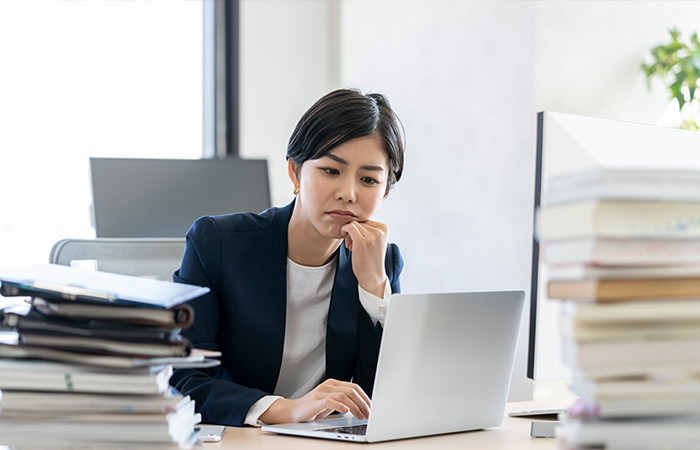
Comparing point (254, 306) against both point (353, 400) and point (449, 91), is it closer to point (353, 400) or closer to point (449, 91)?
point (353, 400)

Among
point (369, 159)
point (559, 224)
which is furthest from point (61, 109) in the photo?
point (559, 224)

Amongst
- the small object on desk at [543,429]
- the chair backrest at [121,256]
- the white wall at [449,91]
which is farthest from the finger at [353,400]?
the white wall at [449,91]

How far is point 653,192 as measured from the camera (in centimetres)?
59

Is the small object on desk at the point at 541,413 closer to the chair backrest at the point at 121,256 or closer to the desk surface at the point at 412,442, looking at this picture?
the desk surface at the point at 412,442

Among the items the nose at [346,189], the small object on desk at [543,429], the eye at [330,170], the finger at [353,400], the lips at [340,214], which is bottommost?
the small object on desk at [543,429]

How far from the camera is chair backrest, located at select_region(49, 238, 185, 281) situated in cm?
149

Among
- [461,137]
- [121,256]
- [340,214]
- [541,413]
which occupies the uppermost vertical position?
[461,137]

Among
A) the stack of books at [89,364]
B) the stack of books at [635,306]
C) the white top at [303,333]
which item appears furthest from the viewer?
the white top at [303,333]

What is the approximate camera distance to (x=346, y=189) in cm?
137

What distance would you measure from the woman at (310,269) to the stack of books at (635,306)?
2.61 ft

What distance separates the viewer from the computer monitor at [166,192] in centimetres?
170

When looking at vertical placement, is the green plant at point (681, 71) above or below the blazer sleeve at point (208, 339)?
above

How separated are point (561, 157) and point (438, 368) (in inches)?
14.7

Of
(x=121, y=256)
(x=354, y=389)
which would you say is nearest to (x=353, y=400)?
(x=354, y=389)
